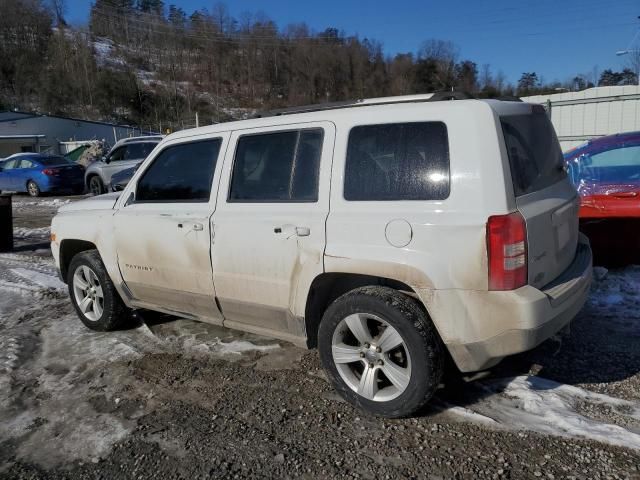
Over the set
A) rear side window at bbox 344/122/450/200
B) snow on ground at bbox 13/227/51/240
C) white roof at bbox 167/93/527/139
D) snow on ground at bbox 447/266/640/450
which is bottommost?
snow on ground at bbox 13/227/51/240

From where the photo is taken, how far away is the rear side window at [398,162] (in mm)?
3059

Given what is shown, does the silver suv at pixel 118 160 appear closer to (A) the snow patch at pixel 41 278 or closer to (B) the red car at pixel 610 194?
(A) the snow patch at pixel 41 278

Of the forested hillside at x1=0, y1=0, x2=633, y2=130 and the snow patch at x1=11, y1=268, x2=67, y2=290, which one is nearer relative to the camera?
the snow patch at x1=11, y1=268, x2=67, y2=290

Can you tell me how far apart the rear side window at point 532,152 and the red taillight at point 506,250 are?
0.23 m

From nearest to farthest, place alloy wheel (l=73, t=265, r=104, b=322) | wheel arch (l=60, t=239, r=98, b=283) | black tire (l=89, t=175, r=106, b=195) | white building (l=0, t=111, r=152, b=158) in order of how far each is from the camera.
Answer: alloy wheel (l=73, t=265, r=104, b=322) < wheel arch (l=60, t=239, r=98, b=283) < black tire (l=89, t=175, r=106, b=195) < white building (l=0, t=111, r=152, b=158)

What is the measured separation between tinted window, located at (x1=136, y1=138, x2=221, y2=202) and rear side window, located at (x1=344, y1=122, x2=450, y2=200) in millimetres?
1265

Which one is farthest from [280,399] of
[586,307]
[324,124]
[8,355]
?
[586,307]

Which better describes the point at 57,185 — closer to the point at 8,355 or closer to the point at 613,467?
the point at 8,355

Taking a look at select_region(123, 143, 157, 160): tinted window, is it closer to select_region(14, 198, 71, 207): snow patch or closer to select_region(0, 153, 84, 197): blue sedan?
select_region(14, 198, 71, 207): snow patch

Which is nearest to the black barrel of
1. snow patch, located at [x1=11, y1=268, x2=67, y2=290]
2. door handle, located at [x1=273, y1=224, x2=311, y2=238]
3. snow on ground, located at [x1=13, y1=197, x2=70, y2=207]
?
snow patch, located at [x1=11, y1=268, x2=67, y2=290]

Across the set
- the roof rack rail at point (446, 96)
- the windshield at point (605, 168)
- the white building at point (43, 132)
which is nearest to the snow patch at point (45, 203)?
the windshield at point (605, 168)

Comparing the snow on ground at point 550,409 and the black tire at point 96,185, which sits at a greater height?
the black tire at point 96,185

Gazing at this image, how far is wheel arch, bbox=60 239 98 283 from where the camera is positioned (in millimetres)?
5297

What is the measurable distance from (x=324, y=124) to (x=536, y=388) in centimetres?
223
